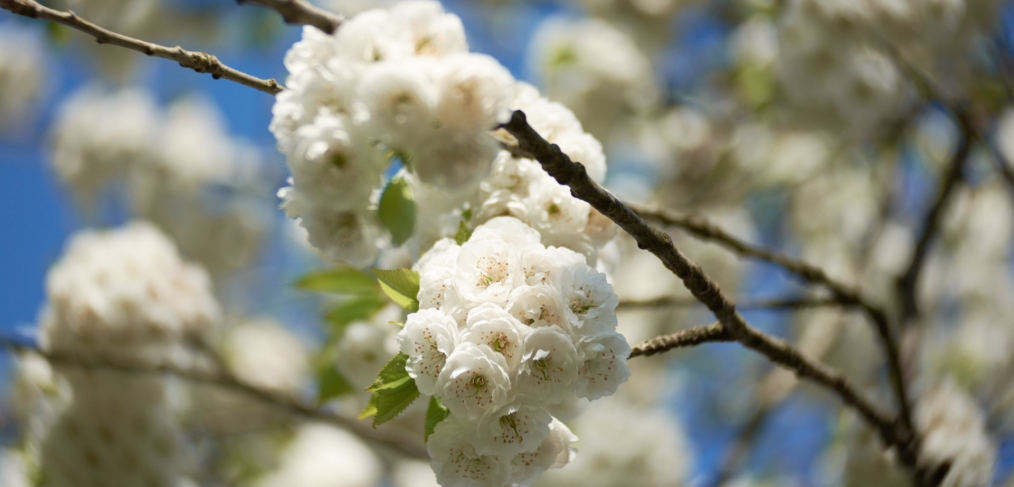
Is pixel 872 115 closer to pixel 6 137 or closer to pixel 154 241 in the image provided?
pixel 154 241

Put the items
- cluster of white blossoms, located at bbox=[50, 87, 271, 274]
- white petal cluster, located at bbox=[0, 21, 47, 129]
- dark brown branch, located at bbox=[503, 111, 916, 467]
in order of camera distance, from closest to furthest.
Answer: dark brown branch, located at bbox=[503, 111, 916, 467], cluster of white blossoms, located at bbox=[50, 87, 271, 274], white petal cluster, located at bbox=[0, 21, 47, 129]

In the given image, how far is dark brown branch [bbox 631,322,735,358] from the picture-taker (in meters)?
0.68

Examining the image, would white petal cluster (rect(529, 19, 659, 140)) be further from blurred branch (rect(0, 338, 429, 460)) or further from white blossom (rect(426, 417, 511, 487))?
white blossom (rect(426, 417, 511, 487))

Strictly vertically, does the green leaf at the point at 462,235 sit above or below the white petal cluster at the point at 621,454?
A: below

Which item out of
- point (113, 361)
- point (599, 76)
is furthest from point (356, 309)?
point (599, 76)

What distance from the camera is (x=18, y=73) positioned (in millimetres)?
3840

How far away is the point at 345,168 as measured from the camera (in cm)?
64

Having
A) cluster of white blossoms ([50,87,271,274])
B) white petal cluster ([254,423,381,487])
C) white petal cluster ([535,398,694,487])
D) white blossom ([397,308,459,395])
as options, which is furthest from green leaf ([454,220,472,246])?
cluster of white blossoms ([50,87,271,274])

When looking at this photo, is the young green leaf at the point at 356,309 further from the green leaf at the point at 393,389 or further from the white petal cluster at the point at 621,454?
the white petal cluster at the point at 621,454

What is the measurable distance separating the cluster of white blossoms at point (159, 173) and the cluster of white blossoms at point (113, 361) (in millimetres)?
1664

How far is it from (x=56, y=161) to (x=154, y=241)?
1.94m

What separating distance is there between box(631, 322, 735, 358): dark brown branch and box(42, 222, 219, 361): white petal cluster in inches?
59.2

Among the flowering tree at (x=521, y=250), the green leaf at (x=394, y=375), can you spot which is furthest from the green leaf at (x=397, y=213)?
the green leaf at (x=394, y=375)

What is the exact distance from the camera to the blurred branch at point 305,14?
711 millimetres
